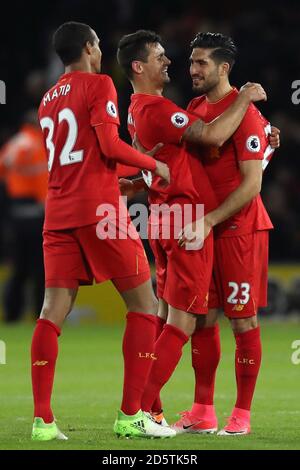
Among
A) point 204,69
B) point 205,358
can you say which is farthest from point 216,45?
point 205,358

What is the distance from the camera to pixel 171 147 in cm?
600

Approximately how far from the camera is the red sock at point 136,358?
5.75m

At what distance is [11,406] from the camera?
713 centimetres

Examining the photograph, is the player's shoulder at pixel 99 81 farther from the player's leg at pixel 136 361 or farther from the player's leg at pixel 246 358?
the player's leg at pixel 246 358

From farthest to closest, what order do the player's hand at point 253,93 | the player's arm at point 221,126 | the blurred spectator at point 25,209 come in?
the blurred spectator at point 25,209, the player's hand at point 253,93, the player's arm at point 221,126

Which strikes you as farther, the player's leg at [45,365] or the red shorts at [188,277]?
the red shorts at [188,277]

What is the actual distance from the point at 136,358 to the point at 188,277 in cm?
48

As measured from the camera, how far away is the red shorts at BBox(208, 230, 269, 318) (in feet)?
20.0

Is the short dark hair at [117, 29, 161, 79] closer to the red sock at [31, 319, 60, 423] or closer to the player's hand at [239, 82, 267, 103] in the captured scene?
the player's hand at [239, 82, 267, 103]

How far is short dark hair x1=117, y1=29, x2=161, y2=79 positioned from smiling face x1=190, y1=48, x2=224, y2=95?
226mm

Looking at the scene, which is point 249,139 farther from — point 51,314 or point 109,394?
point 109,394

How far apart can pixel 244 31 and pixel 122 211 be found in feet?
30.2

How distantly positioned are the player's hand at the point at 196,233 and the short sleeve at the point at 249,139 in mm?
408

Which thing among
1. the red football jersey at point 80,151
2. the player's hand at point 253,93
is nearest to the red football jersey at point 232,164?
the player's hand at point 253,93
